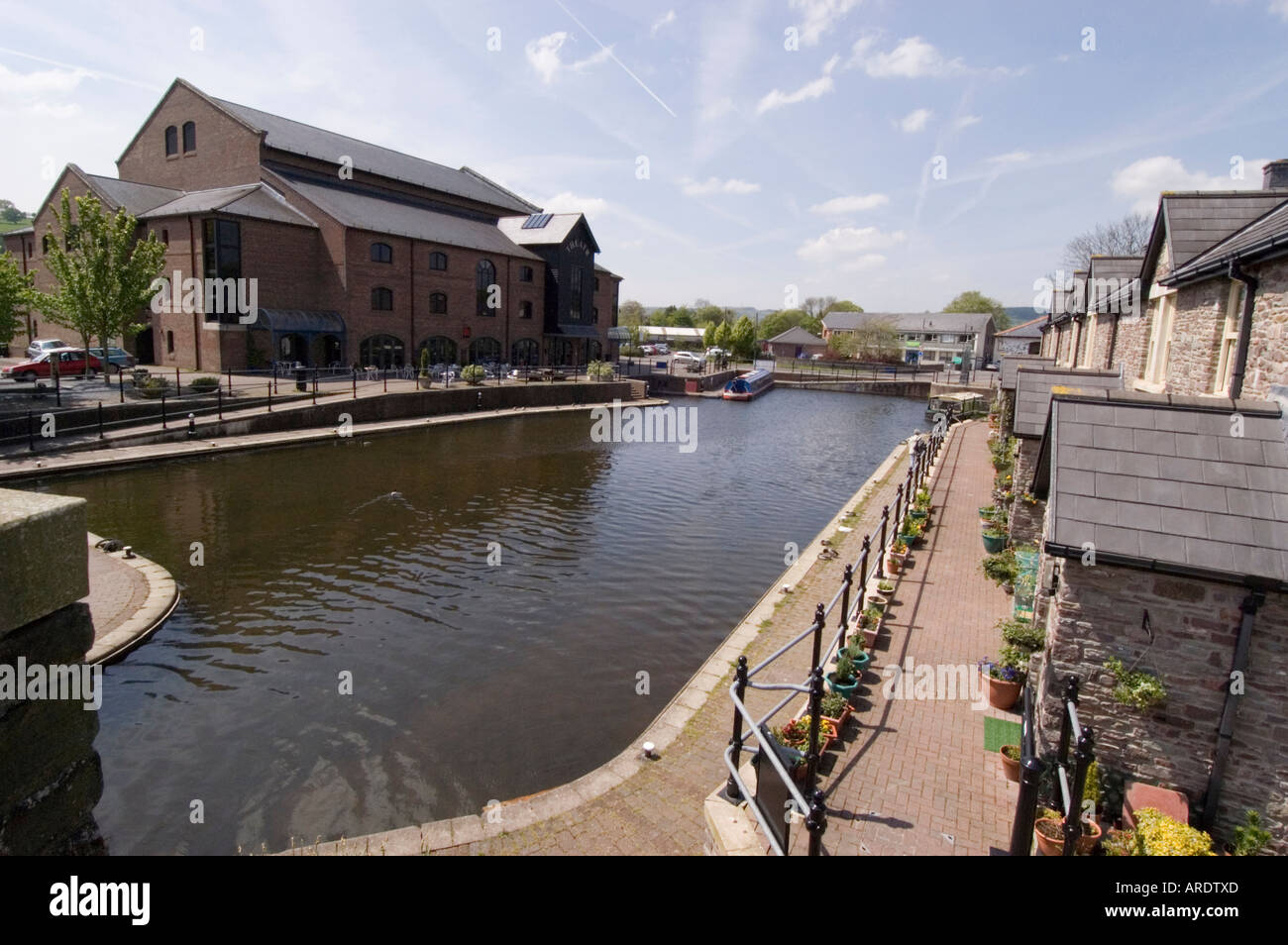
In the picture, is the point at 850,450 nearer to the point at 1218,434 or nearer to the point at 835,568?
the point at 835,568

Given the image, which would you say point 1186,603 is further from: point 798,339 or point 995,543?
point 798,339

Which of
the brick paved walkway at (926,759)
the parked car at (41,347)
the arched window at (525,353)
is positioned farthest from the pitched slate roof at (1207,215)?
the parked car at (41,347)

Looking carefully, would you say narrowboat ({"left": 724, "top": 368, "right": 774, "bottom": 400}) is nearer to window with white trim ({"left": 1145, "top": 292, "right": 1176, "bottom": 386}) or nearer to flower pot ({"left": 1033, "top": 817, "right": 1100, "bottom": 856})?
window with white trim ({"left": 1145, "top": 292, "right": 1176, "bottom": 386})

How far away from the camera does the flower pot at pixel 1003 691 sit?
8.33 m

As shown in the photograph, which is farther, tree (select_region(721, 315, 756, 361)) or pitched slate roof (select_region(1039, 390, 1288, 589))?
tree (select_region(721, 315, 756, 361))

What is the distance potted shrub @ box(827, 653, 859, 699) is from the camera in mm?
8336

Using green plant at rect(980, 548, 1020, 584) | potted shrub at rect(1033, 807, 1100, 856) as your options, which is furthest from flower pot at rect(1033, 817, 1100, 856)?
green plant at rect(980, 548, 1020, 584)

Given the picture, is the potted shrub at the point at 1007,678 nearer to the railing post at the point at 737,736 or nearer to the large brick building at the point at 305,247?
the railing post at the point at 737,736

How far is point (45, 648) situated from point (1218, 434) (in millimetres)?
8059

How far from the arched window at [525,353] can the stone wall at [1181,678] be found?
44302mm

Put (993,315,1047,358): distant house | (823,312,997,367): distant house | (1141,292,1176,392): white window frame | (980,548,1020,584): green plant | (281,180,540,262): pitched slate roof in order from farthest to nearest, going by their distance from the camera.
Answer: (823,312,997,367): distant house → (993,315,1047,358): distant house → (281,180,540,262): pitched slate roof → (1141,292,1176,392): white window frame → (980,548,1020,584): green plant

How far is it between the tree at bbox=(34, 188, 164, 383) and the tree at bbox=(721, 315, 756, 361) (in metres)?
64.3

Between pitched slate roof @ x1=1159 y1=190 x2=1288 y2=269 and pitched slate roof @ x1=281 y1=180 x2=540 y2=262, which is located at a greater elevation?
pitched slate roof @ x1=281 y1=180 x2=540 y2=262

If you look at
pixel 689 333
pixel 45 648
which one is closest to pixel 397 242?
pixel 45 648
